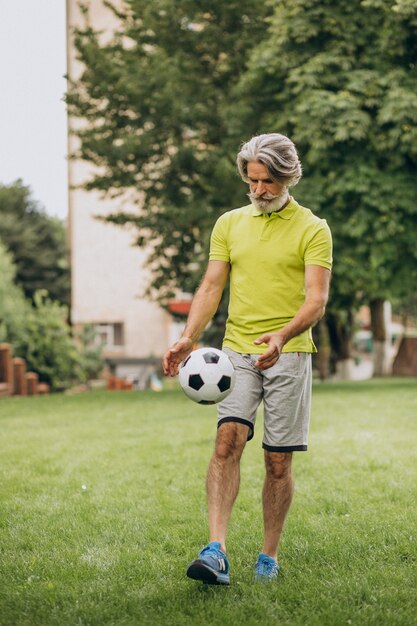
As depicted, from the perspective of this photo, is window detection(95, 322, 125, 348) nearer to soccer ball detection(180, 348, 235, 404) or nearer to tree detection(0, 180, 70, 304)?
tree detection(0, 180, 70, 304)

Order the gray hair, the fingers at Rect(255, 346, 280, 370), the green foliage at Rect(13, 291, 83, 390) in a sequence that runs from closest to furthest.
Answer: the fingers at Rect(255, 346, 280, 370), the gray hair, the green foliage at Rect(13, 291, 83, 390)

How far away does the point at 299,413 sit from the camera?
184 inches

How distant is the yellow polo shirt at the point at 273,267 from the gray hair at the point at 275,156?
20 cm

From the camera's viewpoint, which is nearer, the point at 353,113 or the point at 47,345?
the point at 353,113

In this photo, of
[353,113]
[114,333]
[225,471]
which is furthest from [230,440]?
[114,333]

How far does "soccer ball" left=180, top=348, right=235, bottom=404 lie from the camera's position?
4.61m

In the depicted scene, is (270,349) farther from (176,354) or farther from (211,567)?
(211,567)

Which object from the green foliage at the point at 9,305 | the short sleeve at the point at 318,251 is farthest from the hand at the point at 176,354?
the green foliage at the point at 9,305

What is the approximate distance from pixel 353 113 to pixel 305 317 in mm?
13611

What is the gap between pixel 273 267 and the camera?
4.70 m

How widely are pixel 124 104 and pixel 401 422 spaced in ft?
44.5

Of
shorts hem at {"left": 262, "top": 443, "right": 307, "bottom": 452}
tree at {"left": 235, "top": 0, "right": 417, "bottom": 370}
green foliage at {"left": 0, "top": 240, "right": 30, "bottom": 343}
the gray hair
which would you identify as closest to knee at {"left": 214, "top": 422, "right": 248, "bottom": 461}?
shorts hem at {"left": 262, "top": 443, "right": 307, "bottom": 452}

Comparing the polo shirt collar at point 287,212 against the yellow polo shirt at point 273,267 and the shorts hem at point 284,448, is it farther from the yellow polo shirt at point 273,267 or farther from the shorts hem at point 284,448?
the shorts hem at point 284,448

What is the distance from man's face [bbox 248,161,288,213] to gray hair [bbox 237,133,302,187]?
0.03 m
